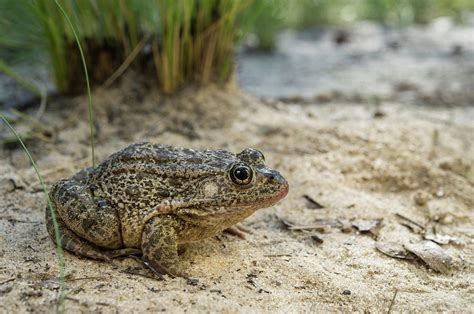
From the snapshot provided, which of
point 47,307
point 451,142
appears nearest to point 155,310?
point 47,307

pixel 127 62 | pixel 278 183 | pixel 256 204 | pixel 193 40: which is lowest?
pixel 256 204

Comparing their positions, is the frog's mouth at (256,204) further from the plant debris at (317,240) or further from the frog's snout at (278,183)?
the plant debris at (317,240)

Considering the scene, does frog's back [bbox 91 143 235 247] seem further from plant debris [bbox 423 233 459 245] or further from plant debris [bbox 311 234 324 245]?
plant debris [bbox 423 233 459 245]

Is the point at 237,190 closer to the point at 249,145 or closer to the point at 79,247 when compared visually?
the point at 79,247

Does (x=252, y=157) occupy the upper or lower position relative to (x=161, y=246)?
upper

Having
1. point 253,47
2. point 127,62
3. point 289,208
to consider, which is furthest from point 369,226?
point 253,47

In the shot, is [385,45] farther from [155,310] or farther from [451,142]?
[155,310]

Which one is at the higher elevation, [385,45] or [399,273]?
[385,45]
